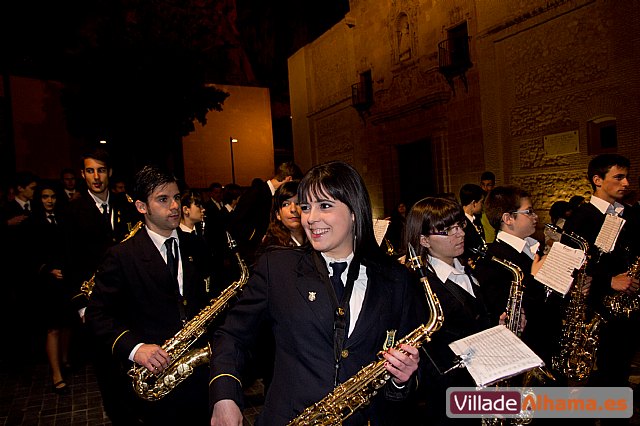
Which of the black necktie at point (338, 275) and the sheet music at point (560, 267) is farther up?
the black necktie at point (338, 275)

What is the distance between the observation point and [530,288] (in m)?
3.69

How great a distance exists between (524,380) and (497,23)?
41.0 ft

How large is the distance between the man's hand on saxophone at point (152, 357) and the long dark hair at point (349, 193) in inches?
52.1

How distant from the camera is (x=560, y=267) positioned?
10.9ft

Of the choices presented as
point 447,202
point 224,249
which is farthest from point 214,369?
point 224,249

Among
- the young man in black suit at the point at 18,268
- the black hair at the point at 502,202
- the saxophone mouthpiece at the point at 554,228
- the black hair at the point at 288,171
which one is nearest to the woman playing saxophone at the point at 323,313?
the black hair at the point at 502,202

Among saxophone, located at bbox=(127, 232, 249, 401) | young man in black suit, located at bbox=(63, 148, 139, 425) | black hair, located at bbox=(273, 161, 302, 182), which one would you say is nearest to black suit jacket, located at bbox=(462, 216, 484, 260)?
black hair, located at bbox=(273, 161, 302, 182)

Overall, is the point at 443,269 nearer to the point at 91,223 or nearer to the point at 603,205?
the point at 603,205

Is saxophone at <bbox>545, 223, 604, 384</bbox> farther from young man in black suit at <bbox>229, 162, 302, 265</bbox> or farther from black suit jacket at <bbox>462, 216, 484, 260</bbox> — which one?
young man in black suit at <bbox>229, 162, 302, 265</bbox>

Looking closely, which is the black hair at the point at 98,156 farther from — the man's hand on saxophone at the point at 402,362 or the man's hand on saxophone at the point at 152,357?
the man's hand on saxophone at the point at 402,362

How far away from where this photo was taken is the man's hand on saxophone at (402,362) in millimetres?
1898

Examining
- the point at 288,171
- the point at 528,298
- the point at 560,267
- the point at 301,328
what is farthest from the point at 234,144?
the point at 301,328

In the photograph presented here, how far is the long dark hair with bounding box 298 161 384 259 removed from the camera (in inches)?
84.7

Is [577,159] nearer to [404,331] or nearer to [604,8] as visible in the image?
[604,8]
